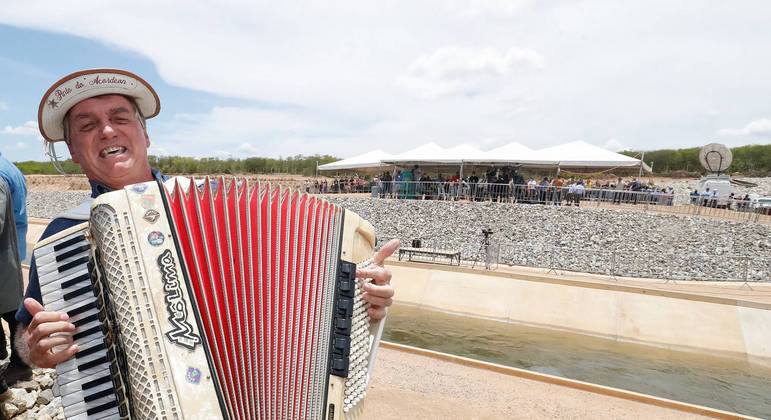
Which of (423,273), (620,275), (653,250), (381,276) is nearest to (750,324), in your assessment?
(620,275)

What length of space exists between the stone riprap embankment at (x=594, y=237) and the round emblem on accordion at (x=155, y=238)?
12868 millimetres

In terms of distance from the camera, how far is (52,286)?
5.22 feet

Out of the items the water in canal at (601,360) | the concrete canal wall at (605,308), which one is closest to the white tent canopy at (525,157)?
the concrete canal wall at (605,308)

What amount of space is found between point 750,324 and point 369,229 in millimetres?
10310

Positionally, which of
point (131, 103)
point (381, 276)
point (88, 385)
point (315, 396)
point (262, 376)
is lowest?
point (315, 396)

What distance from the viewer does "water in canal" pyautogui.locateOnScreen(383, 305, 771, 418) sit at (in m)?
7.54

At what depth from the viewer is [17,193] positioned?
12.1 ft

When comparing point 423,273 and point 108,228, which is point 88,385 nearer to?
point 108,228

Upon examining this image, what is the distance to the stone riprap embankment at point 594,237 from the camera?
13.6 m

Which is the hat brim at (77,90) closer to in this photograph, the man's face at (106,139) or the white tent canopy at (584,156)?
the man's face at (106,139)

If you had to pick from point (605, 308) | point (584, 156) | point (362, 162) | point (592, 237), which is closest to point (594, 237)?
point (592, 237)

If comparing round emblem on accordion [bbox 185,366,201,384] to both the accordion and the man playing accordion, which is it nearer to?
the accordion

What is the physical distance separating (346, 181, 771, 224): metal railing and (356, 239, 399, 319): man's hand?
58.1ft

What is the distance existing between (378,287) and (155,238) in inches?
46.3
